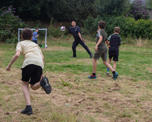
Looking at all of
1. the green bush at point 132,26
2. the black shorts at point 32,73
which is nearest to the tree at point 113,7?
the green bush at point 132,26

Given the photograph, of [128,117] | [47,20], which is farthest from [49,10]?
[128,117]

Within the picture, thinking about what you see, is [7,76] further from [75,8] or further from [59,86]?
[75,8]

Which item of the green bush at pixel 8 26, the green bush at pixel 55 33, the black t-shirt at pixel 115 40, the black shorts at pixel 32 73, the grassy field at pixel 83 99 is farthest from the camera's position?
the green bush at pixel 55 33

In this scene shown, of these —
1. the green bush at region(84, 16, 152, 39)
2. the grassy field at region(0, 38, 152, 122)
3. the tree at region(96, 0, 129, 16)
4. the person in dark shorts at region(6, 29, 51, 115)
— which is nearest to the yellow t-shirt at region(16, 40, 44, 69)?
the person in dark shorts at region(6, 29, 51, 115)

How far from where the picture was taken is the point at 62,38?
23.0 meters

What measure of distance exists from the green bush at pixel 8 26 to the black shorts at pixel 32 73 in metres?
14.3

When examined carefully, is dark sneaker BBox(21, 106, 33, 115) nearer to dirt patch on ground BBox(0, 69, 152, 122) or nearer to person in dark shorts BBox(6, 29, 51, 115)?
person in dark shorts BBox(6, 29, 51, 115)

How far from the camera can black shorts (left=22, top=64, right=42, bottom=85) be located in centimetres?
443

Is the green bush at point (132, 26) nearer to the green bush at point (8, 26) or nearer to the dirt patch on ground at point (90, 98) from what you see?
the green bush at point (8, 26)

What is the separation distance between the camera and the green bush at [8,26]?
62.3 feet

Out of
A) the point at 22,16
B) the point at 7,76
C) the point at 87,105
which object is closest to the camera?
the point at 87,105

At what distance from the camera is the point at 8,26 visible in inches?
786

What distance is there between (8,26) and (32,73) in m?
16.5

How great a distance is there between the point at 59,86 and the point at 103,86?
1179mm
